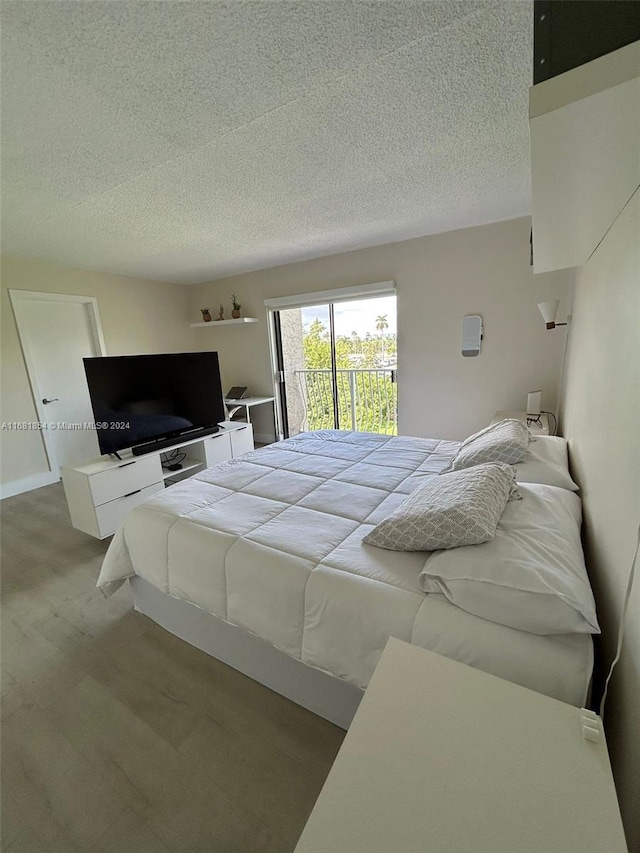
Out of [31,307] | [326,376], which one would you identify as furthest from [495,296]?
[31,307]

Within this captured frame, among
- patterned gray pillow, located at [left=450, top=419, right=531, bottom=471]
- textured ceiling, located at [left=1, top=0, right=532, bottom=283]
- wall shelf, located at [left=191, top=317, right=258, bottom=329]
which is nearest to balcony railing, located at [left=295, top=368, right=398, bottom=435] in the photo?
wall shelf, located at [left=191, top=317, right=258, bottom=329]

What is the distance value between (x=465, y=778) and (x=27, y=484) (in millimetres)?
4443

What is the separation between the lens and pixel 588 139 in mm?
644

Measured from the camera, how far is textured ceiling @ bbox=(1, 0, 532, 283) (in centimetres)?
102

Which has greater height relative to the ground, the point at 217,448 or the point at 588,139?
the point at 588,139

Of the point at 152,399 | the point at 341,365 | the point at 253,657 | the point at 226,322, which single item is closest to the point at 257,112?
the point at 253,657

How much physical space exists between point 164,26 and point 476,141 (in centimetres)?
144

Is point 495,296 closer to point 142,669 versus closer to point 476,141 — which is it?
point 476,141

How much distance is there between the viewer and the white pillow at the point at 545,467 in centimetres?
153

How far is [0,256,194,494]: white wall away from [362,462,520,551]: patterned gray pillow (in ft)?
12.9

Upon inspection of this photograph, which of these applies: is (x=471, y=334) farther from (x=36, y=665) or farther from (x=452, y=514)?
(x=36, y=665)

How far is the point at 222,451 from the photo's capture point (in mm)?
3652

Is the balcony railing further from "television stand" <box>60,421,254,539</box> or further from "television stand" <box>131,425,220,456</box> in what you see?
"television stand" <box>60,421,254,539</box>

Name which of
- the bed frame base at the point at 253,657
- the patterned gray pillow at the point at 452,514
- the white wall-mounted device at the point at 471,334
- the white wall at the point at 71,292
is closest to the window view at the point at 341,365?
the white wall-mounted device at the point at 471,334
